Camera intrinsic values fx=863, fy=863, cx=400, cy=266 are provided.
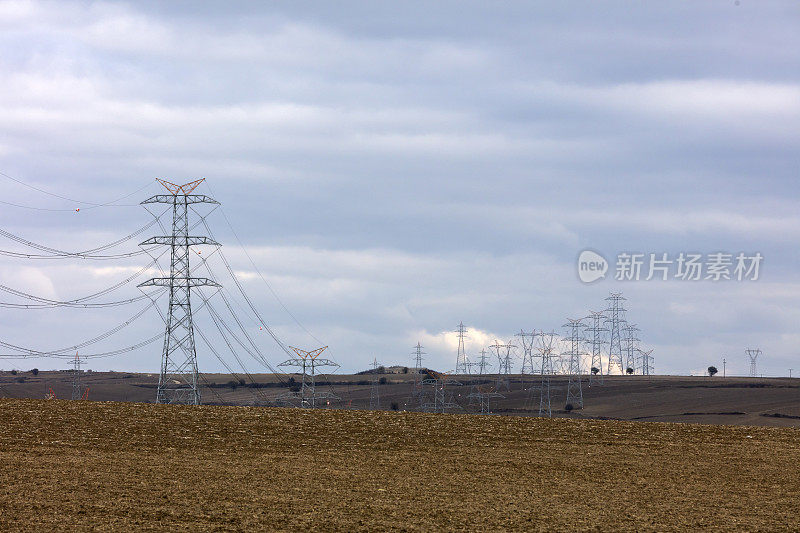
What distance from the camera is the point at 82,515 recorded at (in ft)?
76.7

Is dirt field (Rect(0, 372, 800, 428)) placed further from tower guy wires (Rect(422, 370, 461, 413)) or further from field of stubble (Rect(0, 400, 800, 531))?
field of stubble (Rect(0, 400, 800, 531))

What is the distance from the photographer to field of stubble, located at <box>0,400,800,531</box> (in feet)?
80.0

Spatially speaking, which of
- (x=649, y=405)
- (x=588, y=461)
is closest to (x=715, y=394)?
(x=649, y=405)

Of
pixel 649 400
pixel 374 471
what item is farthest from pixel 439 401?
pixel 374 471

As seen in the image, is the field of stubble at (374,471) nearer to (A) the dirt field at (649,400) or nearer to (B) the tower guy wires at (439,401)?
(B) the tower guy wires at (439,401)

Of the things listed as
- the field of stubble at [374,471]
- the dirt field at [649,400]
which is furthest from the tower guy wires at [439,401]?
the field of stubble at [374,471]

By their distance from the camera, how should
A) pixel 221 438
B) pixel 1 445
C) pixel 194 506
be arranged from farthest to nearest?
pixel 221 438, pixel 1 445, pixel 194 506

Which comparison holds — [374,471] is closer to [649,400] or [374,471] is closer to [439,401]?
[439,401]

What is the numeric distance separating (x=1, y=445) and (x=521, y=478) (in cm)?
1985

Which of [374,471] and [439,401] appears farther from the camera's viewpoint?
[439,401]

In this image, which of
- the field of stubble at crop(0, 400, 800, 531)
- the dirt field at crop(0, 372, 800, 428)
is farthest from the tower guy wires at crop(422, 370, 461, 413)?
the field of stubble at crop(0, 400, 800, 531)

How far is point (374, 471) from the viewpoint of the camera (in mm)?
31266

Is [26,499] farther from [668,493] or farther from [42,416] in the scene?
[668,493]

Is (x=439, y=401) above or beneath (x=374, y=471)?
beneath
